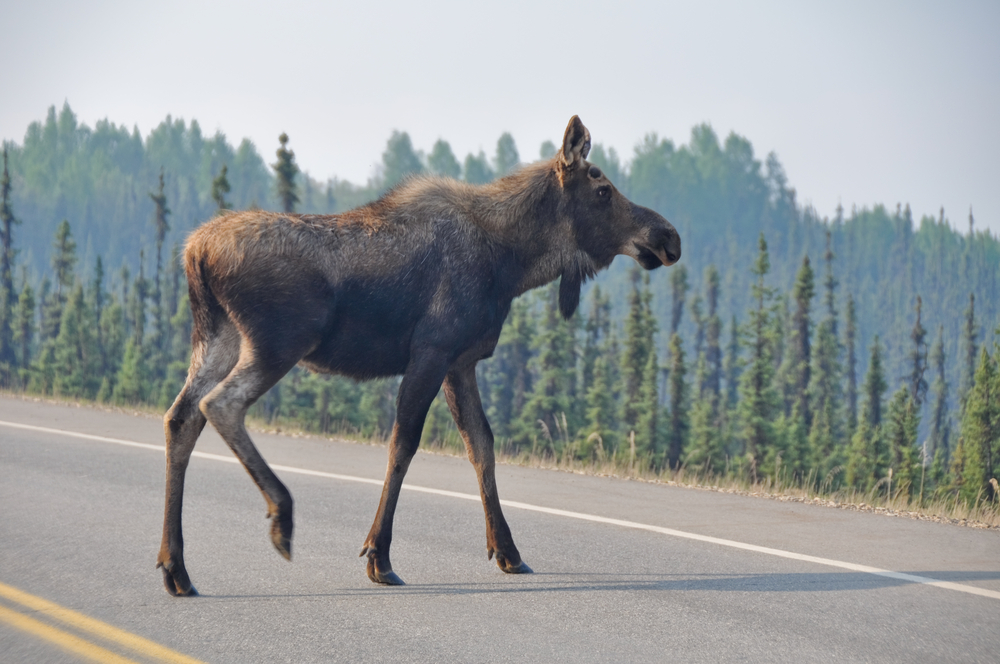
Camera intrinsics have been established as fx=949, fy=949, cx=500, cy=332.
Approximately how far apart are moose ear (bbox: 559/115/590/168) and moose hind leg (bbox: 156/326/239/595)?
2.19 m

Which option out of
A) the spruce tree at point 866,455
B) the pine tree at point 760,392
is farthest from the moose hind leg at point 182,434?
the pine tree at point 760,392

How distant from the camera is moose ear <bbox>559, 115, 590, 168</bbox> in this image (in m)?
5.62

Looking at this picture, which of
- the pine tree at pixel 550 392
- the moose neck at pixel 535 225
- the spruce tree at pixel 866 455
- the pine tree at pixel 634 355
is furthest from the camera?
the pine tree at pixel 634 355

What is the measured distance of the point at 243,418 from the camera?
15.4 ft

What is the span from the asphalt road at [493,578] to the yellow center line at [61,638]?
0.04 metres

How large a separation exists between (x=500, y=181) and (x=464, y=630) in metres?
2.85

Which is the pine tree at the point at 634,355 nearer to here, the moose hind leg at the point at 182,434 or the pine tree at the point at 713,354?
the pine tree at the point at 713,354

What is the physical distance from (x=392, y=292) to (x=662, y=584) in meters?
2.23

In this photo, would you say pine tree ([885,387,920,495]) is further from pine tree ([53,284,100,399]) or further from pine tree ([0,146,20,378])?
pine tree ([0,146,20,378])

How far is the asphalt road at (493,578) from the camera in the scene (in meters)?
4.20

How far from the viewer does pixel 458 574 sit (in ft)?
18.0

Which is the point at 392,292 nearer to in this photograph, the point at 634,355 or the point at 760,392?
the point at 760,392

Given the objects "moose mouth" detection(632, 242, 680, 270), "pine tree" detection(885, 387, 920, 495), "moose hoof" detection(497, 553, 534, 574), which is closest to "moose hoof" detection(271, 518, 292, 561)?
"moose hoof" detection(497, 553, 534, 574)

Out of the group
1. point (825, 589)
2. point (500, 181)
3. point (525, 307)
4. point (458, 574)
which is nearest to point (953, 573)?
point (825, 589)
